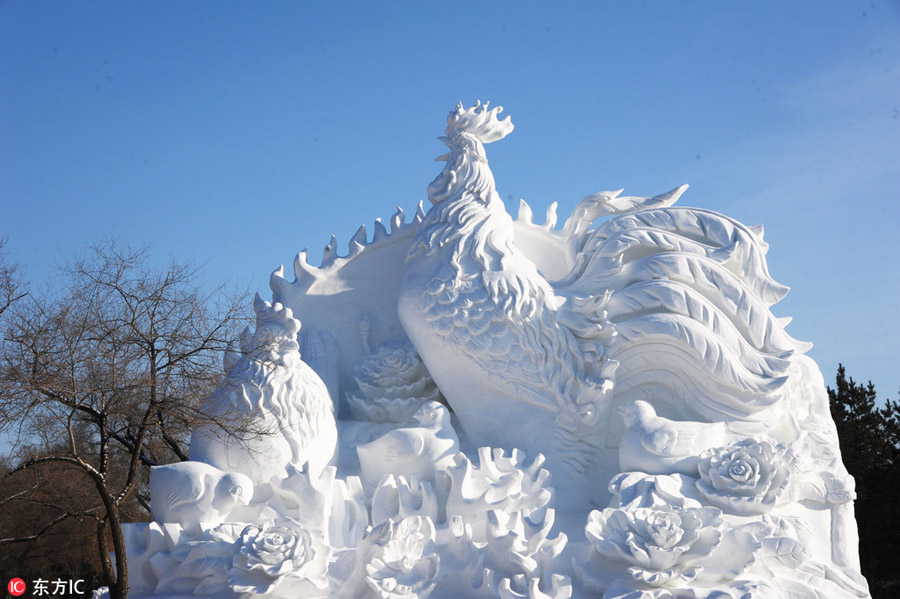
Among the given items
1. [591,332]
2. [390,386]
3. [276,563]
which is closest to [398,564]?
[276,563]

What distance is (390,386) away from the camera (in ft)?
16.4

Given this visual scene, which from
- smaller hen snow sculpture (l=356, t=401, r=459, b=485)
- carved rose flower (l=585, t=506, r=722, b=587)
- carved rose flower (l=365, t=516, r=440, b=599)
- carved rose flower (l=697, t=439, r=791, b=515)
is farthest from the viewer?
smaller hen snow sculpture (l=356, t=401, r=459, b=485)

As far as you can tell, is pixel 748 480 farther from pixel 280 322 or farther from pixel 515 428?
pixel 280 322

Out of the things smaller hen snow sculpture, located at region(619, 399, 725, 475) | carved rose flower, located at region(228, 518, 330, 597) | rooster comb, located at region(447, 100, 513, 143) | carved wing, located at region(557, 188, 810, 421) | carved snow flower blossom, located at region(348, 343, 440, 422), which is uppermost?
rooster comb, located at region(447, 100, 513, 143)

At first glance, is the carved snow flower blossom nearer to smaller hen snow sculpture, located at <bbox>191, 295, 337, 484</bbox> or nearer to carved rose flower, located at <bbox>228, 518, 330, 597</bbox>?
smaller hen snow sculpture, located at <bbox>191, 295, 337, 484</bbox>

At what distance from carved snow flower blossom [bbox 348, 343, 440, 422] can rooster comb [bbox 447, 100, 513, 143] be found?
1298mm

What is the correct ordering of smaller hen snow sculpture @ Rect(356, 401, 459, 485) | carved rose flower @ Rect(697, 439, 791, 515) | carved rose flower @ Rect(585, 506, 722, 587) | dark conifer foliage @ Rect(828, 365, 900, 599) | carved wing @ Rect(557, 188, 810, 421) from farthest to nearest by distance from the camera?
dark conifer foliage @ Rect(828, 365, 900, 599) < carved wing @ Rect(557, 188, 810, 421) < smaller hen snow sculpture @ Rect(356, 401, 459, 485) < carved rose flower @ Rect(697, 439, 791, 515) < carved rose flower @ Rect(585, 506, 722, 587)

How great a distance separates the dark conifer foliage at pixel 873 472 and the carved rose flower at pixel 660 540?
6736 mm

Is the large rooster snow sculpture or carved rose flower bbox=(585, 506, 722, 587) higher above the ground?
the large rooster snow sculpture

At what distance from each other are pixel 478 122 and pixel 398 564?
2579 millimetres

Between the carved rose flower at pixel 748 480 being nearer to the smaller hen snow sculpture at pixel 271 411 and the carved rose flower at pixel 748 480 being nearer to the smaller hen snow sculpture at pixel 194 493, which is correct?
the smaller hen snow sculpture at pixel 271 411

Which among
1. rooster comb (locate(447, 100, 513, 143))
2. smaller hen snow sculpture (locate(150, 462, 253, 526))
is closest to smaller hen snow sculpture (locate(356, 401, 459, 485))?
smaller hen snow sculpture (locate(150, 462, 253, 526))

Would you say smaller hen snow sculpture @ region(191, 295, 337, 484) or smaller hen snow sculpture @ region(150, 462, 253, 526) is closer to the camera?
smaller hen snow sculpture @ region(150, 462, 253, 526)

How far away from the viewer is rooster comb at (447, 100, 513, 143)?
5199mm
